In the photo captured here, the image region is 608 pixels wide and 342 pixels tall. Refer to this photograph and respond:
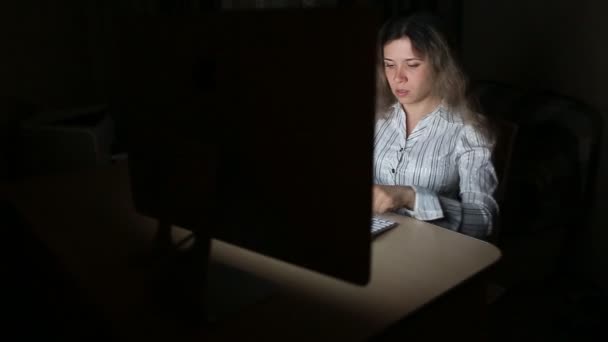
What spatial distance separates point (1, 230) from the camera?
1641 millimetres

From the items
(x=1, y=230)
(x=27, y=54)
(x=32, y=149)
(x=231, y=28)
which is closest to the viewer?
(x=231, y=28)

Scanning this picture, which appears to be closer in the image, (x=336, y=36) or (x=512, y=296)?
(x=336, y=36)

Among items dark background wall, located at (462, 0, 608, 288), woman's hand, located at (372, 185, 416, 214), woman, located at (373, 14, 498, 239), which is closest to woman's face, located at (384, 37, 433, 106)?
woman, located at (373, 14, 498, 239)

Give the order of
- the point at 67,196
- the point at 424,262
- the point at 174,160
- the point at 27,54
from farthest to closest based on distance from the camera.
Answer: the point at 27,54 → the point at 67,196 → the point at 424,262 → the point at 174,160

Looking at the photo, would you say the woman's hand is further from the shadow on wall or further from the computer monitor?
the shadow on wall

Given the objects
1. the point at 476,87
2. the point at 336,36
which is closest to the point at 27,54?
the point at 476,87

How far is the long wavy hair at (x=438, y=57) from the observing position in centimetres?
146

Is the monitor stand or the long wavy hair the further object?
the long wavy hair

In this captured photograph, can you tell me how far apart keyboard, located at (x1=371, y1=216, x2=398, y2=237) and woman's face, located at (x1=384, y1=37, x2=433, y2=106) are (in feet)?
1.47

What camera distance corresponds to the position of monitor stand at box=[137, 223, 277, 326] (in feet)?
2.81

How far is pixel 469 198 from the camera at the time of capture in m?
1.39

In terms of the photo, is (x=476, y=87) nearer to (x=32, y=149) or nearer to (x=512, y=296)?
(x=512, y=296)

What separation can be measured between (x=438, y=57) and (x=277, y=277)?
811 mm

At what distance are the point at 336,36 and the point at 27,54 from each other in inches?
102
